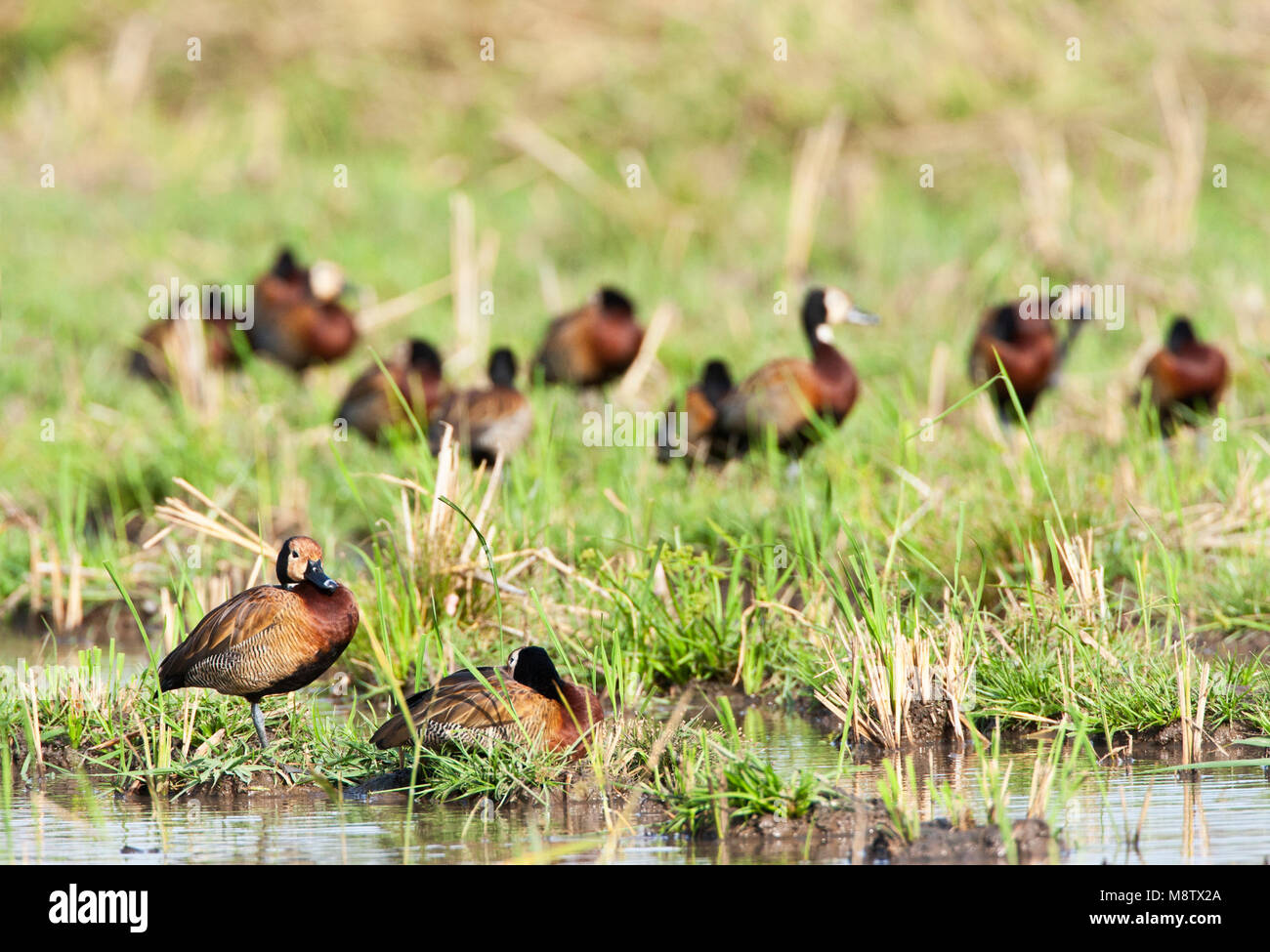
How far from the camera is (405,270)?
13648 mm

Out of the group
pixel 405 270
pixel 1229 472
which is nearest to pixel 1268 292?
pixel 1229 472

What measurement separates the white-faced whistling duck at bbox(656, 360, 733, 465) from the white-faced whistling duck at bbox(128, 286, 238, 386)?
2988mm

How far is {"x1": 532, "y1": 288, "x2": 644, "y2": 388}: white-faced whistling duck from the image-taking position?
1087 centimetres

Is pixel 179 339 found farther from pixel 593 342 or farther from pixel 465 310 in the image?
pixel 593 342

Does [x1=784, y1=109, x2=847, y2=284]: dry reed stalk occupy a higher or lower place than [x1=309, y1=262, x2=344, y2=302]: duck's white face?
higher

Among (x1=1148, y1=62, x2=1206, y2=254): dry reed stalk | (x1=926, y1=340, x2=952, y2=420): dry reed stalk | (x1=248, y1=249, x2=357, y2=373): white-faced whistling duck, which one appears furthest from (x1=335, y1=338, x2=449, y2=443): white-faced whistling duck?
(x1=1148, y1=62, x2=1206, y2=254): dry reed stalk

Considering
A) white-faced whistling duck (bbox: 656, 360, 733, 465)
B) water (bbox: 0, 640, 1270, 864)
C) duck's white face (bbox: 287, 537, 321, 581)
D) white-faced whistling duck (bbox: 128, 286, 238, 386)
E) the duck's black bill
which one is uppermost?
white-faced whistling duck (bbox: 128, 286, 238, 386)

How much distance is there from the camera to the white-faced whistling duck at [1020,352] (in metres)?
9.76

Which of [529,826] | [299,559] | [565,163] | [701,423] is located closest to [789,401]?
[701,423]

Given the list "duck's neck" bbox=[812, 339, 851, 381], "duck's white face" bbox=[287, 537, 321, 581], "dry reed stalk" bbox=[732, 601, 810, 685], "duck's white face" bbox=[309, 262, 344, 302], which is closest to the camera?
"duck's white face" bbox=[287, 537, 321, 581]

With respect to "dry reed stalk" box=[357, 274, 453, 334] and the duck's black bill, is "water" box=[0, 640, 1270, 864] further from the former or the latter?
"dry reed stalk" box=[357, 274, 453, 334]

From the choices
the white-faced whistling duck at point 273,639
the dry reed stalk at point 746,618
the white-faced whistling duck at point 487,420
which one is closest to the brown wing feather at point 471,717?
the white-faced whistling duck at point 273,639

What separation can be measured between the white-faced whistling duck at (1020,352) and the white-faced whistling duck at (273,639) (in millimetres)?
5028

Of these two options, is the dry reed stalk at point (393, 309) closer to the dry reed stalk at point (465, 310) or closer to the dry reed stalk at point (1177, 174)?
the dry reed stalk at point (465, 310)
